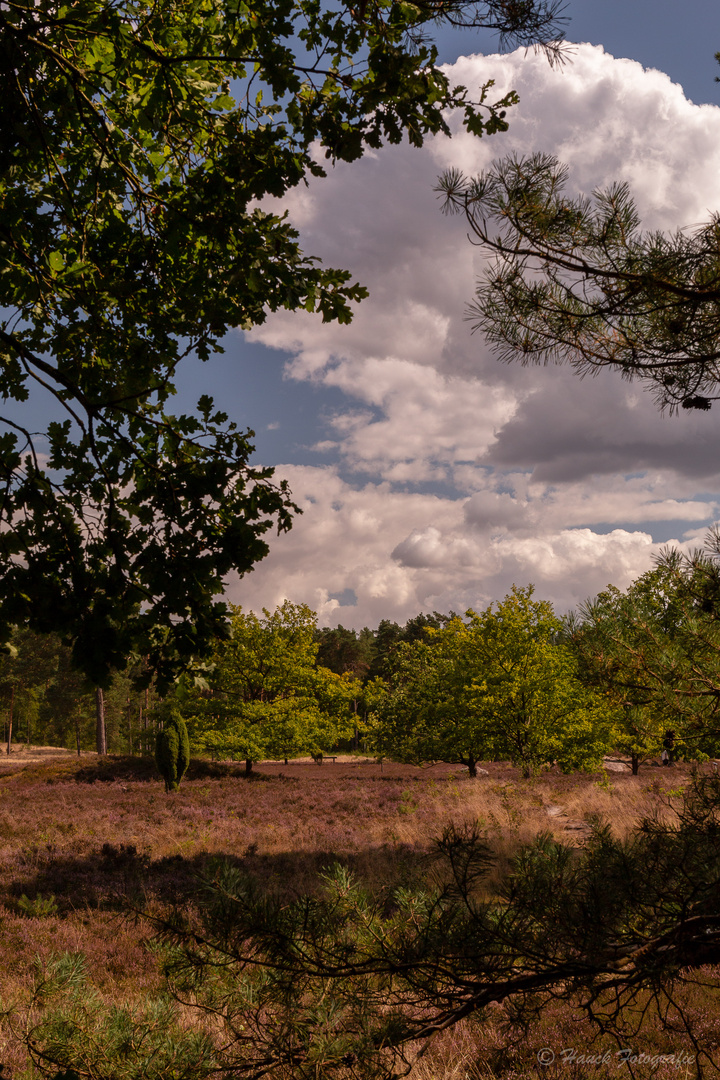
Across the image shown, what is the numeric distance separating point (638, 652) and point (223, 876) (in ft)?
14.4

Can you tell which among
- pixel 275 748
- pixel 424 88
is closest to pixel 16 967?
pixel 424 88

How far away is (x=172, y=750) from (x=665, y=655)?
21836 mm

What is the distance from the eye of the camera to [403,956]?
317cm

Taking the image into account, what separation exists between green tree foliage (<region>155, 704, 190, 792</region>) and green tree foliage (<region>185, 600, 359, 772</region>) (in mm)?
1630

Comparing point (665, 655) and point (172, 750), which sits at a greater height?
point (665, 655)

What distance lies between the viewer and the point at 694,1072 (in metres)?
4.63

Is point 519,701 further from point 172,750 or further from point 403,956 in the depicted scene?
point 403,956

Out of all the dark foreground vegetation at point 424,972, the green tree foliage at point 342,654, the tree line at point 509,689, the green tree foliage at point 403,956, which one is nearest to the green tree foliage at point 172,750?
the tree line at point 509,689

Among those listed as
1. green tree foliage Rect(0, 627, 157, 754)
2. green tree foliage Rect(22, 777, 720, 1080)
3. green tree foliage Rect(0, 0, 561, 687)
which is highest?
green tree foliage Rect(0, 0, 561, 687)

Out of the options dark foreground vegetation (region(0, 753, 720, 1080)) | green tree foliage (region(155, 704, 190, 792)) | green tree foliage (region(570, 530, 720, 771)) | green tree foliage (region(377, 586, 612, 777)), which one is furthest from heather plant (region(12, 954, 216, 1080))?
green tree foliage (region(155, 704, 190, 792))

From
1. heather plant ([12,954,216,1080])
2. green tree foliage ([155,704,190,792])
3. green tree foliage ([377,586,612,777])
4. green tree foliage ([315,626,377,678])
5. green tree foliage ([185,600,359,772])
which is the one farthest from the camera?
green tree foliage ([315,626,377,678])

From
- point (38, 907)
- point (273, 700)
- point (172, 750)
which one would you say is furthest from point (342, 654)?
point (38, 907)

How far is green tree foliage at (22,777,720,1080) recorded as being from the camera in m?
2.90

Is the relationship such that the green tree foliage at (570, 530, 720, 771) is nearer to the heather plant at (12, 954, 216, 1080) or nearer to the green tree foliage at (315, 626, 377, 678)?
the heather plant at (12, 954, 216, 1080)
